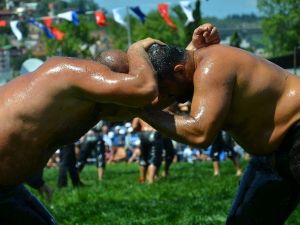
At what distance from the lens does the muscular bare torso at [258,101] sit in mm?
4945

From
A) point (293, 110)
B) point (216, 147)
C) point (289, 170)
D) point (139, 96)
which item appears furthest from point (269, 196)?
point (216, 147)

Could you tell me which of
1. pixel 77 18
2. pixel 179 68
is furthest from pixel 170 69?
pixel 77 18

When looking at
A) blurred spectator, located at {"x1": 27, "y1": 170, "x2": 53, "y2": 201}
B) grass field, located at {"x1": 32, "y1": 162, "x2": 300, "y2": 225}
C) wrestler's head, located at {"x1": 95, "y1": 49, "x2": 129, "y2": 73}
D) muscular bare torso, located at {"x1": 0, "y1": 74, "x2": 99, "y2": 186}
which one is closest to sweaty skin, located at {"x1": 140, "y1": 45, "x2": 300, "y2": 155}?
wrestler's head, located at {"x1": 95, "y1": 49, "x2": 129, "y2": 73}

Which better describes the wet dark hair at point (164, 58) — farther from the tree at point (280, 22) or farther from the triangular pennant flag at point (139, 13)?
the tree at point (280, 22)

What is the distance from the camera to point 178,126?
475 cm

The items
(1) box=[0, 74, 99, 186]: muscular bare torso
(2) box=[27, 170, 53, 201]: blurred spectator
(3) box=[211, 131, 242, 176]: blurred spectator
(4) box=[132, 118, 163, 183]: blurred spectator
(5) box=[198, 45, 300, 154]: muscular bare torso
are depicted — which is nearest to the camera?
(1) box=[0, 74, 99, 186]: muscular bare torso

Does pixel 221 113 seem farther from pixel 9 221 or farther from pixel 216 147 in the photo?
pixel 216 147

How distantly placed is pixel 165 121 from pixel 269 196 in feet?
3.09

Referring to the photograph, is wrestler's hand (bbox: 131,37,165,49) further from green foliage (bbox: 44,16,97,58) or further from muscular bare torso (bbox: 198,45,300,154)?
green foliage (bbox: 44,16,97,58)

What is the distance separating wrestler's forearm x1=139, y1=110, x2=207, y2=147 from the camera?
15.5 feet

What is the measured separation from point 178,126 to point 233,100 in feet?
1.27

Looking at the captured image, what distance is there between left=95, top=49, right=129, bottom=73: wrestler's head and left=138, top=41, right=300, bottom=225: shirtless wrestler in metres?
0.19

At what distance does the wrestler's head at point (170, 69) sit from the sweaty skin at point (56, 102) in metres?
0.12

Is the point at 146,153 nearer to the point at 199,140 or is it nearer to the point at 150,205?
the point at 150,205
